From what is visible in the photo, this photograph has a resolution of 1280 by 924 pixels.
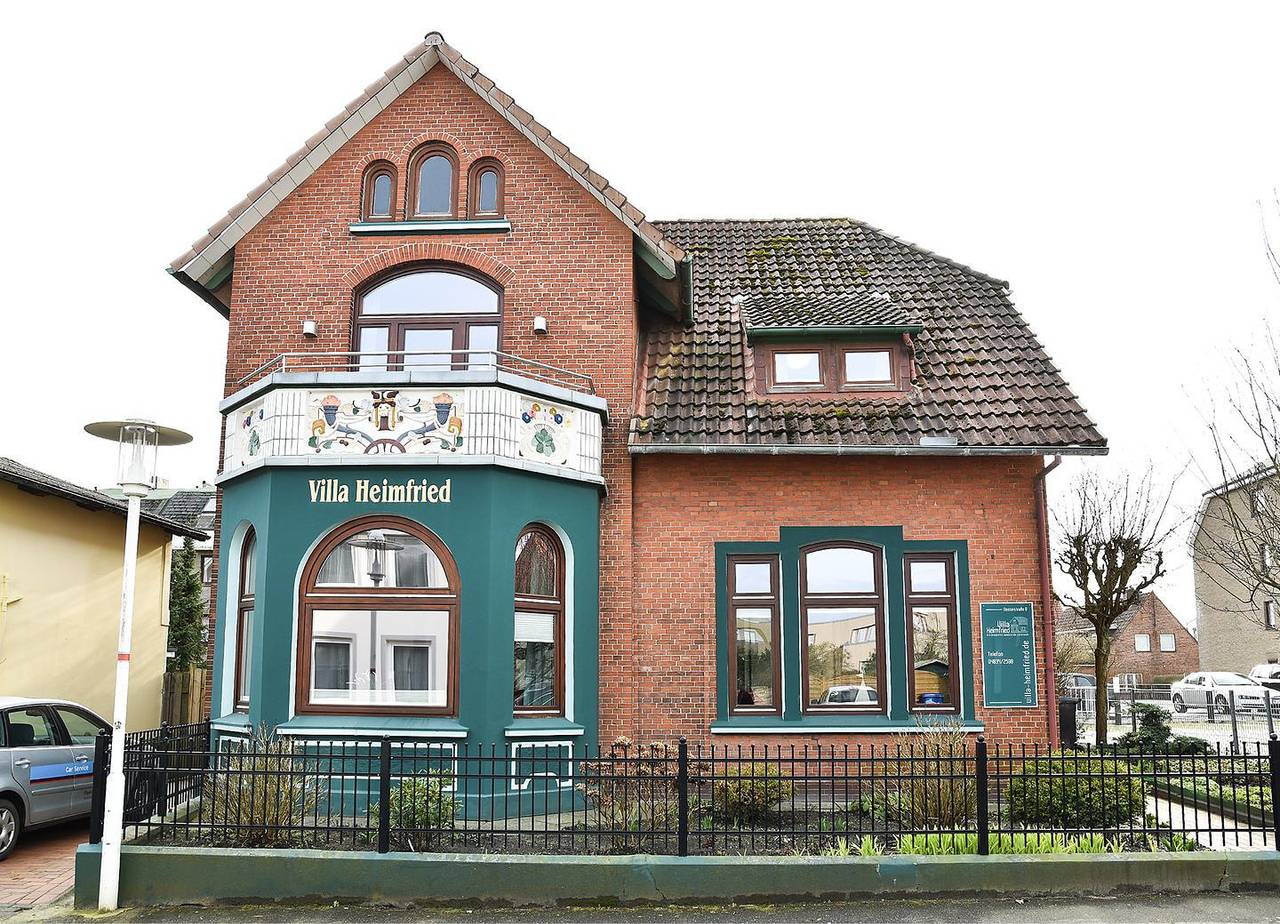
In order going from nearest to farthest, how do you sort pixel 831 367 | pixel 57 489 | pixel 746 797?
pixel 746 797, pixel 831 367, pixel 57 489

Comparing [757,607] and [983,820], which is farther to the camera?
[757,607]

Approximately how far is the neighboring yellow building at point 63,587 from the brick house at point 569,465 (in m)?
5.14

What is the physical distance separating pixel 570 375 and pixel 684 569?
2.93 meters

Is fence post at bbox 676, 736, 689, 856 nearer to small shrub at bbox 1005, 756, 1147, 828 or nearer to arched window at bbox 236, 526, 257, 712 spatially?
small shrub at bbox 1005, 756, 1147, 828

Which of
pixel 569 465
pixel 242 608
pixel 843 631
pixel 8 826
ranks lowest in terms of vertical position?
pixel 8 826

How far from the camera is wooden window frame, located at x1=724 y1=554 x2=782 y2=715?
13.7 metres

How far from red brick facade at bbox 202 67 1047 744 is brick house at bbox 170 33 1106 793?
3 centimetres

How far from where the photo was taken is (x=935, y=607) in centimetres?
1402

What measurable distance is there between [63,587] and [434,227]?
371 inches

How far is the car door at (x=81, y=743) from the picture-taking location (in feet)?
39.9

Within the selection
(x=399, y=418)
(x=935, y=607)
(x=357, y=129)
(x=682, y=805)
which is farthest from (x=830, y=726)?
(x=357, y=129)

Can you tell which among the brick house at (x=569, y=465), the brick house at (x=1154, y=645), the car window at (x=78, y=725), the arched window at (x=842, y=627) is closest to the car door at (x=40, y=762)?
the car window at (x=78, y=725)

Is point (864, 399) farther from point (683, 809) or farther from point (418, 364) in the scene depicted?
point (683, 809)

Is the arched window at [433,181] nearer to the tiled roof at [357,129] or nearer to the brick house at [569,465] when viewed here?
the brick house at [569,465]
